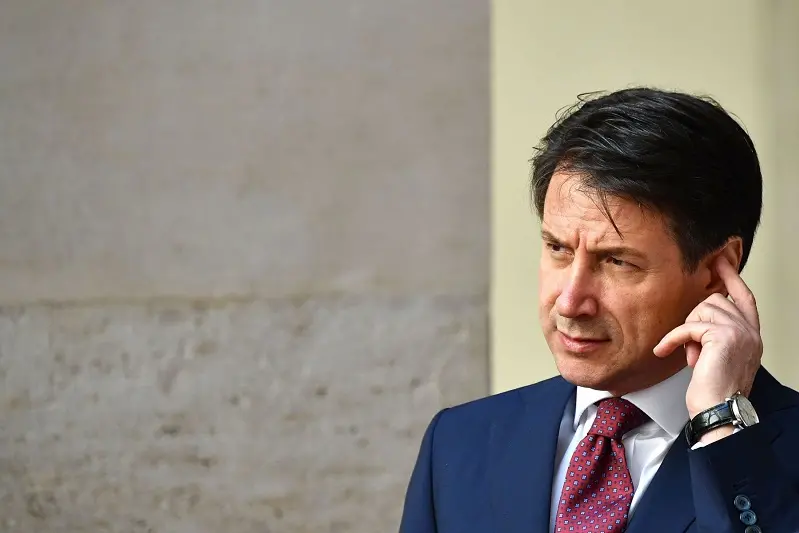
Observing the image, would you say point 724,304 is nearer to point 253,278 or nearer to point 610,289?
point 610,289

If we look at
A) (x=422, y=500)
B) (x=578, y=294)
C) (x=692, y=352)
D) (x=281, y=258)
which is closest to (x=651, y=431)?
(x=692, y=352)

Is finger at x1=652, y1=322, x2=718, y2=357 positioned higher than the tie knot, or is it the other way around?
finger at x1=652, y1=322, x2=718, y2=357

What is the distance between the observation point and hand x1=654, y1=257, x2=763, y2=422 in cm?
156

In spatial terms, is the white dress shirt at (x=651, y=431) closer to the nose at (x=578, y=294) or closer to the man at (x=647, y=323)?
the man at (x=647, y=323)

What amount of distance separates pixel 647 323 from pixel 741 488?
307 mm

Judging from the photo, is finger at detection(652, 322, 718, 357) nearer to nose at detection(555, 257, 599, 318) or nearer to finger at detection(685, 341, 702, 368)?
finger at detection(685, 341, 702, 368)

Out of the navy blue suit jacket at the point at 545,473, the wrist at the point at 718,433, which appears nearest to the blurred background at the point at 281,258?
the navy blue suit jacket at the point at 545,473

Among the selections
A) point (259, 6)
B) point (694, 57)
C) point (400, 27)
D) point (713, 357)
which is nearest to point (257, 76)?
point (259, 6)

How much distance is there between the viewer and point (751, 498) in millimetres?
1497

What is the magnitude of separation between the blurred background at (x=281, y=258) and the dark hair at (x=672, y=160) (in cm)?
95

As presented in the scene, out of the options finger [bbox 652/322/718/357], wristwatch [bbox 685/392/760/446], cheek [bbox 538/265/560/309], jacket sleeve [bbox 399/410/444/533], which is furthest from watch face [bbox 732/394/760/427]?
jacket sleeve [bbox 399/410/444/533]

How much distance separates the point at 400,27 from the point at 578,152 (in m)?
1.16

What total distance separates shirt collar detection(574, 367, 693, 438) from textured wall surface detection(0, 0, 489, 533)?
0.99 metres

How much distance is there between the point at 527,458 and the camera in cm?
177
